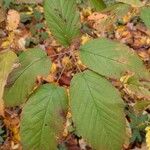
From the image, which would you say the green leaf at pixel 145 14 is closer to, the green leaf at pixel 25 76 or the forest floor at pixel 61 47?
the green leaf at pixel 25 76

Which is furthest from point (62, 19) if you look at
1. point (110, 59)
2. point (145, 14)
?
point (145, 14)

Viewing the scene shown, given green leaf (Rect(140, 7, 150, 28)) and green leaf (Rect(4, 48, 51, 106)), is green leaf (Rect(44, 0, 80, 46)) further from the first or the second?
green leaf (Rect(140, 7, 150, 28))

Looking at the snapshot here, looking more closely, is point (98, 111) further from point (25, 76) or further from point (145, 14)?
point (145, 14)

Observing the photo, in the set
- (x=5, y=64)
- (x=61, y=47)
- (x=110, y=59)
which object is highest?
(x=5, y=64)

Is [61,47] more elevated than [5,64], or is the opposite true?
[5,64]

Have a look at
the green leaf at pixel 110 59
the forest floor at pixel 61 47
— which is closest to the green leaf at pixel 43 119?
the green leaf at pixel 110 59

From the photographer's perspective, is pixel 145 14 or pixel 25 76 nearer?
pixel 25 76

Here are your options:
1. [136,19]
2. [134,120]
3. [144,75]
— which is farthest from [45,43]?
[144,75]
